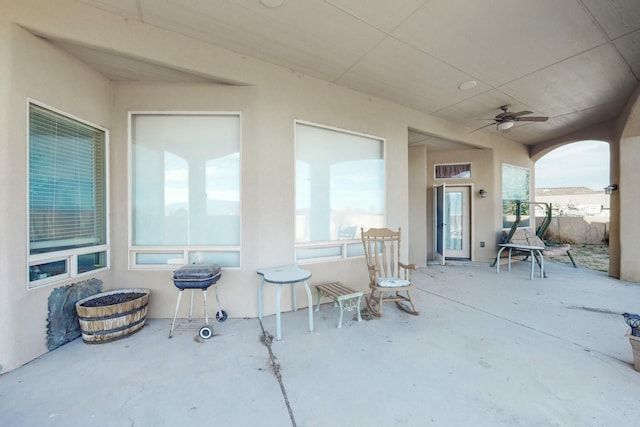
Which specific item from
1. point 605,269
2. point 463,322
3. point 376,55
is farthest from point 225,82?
point 605,269

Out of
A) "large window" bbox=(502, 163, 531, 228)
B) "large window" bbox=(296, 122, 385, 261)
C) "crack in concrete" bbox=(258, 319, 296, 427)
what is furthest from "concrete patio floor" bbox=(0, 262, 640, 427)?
"large window" bbox=(502, 163, 531, 228)

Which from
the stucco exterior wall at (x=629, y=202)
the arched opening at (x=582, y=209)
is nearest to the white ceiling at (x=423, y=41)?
the stucco exterior wall at (x=629, y=202)

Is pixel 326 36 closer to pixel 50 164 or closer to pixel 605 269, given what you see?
pixel 50 164

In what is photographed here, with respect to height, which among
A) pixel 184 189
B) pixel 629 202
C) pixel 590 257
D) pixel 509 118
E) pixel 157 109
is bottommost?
pixel 590 257

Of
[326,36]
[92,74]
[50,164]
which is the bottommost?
[50,164]

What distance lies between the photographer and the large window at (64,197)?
2.24 meters

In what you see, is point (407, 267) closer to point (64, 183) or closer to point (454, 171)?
point (64, 183)

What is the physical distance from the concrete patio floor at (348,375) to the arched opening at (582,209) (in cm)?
471

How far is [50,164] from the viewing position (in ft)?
7.79

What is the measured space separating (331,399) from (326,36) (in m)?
3.30

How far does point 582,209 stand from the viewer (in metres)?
11.0

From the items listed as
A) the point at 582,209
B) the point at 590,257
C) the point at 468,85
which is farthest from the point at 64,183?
the point at 582,209

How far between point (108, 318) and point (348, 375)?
2.28 m

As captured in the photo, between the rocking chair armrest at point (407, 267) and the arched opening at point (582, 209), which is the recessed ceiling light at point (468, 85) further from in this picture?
the arched opening at point (582, 209)
